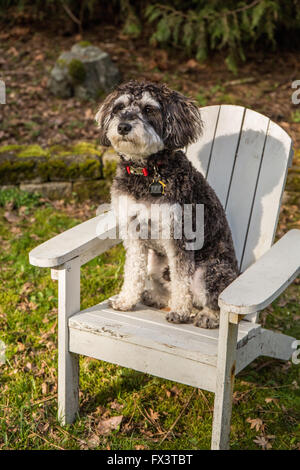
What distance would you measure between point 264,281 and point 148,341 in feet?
2.07

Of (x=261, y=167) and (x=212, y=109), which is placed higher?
(x=212, y=109)

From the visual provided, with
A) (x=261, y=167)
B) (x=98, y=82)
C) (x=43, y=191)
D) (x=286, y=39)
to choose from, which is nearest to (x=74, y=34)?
(x=98, y=82)

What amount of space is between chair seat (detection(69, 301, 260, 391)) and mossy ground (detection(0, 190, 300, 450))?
1.58 ft

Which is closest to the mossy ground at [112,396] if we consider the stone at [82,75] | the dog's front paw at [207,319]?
the dog's front paw at [207,319]

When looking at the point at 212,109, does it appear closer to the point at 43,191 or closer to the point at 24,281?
the point at 24,281

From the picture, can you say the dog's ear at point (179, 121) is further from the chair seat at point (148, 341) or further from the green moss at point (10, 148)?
the green moss at point (10, 148)

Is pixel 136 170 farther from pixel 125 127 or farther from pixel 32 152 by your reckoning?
pixel 32 152

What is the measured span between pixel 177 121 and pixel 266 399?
5.59ft

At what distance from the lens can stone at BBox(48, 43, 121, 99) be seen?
6.63 metres

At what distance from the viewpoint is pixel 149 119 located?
2721 millimetres

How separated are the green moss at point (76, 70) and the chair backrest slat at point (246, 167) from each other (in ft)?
11.2

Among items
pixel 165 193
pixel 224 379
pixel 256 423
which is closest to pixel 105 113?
pixel 165 193

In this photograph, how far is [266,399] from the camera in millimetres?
3244

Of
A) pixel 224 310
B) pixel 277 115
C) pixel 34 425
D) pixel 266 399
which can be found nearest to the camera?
pixel 224 310
